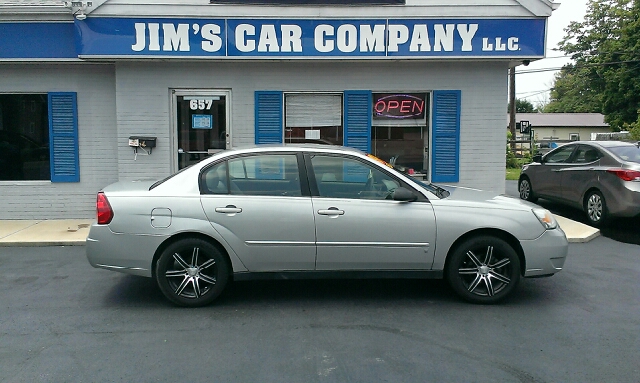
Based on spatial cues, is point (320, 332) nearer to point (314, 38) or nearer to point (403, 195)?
point (403, 195)

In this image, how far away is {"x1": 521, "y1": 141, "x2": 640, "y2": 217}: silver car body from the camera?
29.0ft

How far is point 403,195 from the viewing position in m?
5.18

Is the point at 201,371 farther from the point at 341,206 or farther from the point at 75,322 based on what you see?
the point at 341,206

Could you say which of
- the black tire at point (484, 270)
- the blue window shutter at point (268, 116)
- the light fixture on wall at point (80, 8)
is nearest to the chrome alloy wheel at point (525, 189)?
the blue window shutter at point (268, 116)

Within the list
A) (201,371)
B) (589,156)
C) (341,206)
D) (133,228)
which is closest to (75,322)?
(133,228)

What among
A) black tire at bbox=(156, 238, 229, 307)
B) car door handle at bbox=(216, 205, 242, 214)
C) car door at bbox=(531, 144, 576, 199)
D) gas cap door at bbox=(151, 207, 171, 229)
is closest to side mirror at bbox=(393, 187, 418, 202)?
car door handle at bbox=(216, 205, 242, 214)

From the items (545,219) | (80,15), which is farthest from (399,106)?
(80,15)

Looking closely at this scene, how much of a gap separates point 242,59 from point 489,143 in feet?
15.2

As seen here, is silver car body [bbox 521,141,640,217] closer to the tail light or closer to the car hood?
the tail light

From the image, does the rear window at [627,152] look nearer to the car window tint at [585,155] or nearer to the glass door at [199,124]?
the car window tint at [585,155]

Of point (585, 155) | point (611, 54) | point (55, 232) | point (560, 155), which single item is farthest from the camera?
point (611, 54)

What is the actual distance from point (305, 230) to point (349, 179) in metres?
0.72

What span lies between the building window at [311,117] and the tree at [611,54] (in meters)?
30.4

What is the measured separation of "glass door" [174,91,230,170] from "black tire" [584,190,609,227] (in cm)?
662
